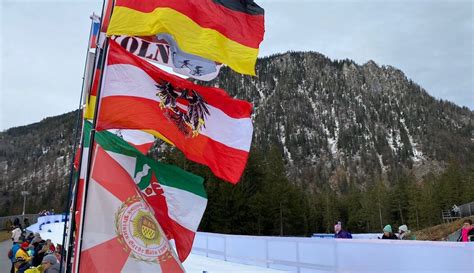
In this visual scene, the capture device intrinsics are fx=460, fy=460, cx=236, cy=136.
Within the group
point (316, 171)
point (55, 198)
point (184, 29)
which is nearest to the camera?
point (184, 29)

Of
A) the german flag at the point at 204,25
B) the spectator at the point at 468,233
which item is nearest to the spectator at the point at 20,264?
the german flag at the point at 204,25

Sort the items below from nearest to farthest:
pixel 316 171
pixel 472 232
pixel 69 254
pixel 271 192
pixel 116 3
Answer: pixel 69 254 → pixel 116 3 → pixel 472 232 → pixel 271 192 → pixel 316 171

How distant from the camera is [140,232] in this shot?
500cm

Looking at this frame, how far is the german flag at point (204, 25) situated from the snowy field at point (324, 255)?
5.69 metres

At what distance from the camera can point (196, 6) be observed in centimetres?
553

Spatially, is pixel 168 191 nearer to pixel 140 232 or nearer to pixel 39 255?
pixel 140 232

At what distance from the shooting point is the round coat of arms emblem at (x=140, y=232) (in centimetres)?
490

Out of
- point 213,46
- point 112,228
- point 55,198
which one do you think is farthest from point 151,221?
point 55,198

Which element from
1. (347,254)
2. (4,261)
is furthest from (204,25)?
(4,261)

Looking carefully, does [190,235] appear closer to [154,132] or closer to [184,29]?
[154,132]

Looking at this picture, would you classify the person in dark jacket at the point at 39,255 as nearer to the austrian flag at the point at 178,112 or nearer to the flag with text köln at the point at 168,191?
the flag with text köln at the point at 168,191

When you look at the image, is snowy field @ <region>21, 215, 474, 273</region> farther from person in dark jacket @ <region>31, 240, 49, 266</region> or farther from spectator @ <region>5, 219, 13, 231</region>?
spectator @ <region>5, 219, 13, 231</region>

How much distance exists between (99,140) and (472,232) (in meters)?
9.77

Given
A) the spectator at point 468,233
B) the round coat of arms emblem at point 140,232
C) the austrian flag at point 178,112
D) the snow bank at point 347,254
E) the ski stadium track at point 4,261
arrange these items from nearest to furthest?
the round coat of arms emblem at point 140,232 < the austrian flag at point 178,112 < the snow bank at point 347,254 < the spectator at point 468,233 < the ski stadium track at point 4,261
